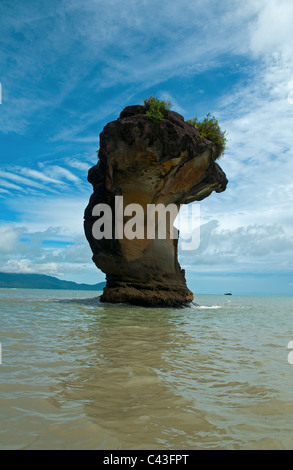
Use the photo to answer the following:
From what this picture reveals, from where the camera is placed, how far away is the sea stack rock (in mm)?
14734

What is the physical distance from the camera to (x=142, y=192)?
15859 mm

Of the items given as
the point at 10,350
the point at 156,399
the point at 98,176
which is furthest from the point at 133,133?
the point at 156,399

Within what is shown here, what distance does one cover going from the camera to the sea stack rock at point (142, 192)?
1473cm

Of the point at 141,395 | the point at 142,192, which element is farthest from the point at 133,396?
the point at 142,192

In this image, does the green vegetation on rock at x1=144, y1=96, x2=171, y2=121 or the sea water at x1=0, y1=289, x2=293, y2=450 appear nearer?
the sea water at x1=0, y1=289, x2=293, y2=450

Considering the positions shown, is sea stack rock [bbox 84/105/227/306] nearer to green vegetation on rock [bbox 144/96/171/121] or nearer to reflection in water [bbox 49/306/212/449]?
green vegetation on rock [bbox 144/96/171/121]

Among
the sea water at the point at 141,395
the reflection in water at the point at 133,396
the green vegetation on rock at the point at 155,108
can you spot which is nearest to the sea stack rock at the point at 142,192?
the green vegetation on rock at the point at 155,108

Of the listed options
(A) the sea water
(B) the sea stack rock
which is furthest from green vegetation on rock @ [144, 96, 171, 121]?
(A) the sea water

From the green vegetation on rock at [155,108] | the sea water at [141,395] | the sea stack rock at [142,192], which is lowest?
the sea water at [141,395]

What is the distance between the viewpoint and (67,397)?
2.68m

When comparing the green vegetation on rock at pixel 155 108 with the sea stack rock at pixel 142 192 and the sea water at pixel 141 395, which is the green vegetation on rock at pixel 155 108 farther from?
the sea water at pixel 141 395
